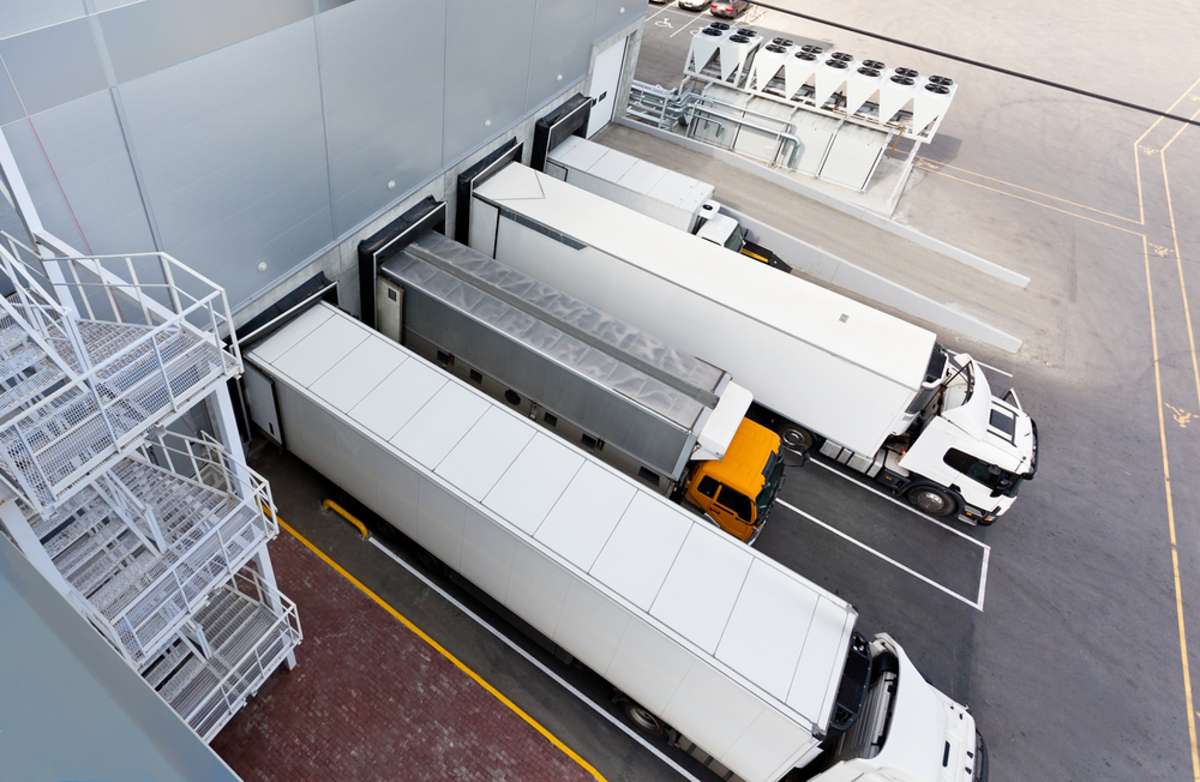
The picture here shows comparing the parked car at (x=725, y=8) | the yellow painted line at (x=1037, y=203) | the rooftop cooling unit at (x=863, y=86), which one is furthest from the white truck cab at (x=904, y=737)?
the parked car at (x=725, y=8)

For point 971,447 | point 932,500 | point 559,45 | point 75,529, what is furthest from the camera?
point 559,45

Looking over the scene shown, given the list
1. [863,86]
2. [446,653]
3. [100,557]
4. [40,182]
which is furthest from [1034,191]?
[100,557]

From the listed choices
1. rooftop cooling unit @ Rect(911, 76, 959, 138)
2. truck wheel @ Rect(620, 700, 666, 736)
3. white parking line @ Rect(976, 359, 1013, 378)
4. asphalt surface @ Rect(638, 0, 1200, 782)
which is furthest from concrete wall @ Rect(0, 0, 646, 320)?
white parking line @ Rect(976, 359, 1013, 378)

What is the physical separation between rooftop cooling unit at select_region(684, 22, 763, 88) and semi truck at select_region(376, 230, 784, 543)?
16.9 meters

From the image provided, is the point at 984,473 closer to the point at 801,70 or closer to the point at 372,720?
the point at 372,720

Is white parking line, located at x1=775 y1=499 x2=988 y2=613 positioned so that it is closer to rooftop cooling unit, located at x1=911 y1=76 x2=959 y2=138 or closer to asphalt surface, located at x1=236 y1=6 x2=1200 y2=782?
asphalt surface, located at x1=236 y1=6 x2=1200 y2=782

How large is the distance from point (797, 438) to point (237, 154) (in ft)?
→ 46.0

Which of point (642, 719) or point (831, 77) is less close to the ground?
point (831, 77)

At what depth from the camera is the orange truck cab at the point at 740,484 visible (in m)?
14.2

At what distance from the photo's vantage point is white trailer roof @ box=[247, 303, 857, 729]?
33.7 ft

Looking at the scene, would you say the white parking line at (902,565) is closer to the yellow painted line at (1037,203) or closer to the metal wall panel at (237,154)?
the metal wall panel at (237,154)

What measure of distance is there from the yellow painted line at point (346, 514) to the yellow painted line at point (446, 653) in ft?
2.64

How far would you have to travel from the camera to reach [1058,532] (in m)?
17.3

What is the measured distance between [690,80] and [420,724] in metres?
28.4
